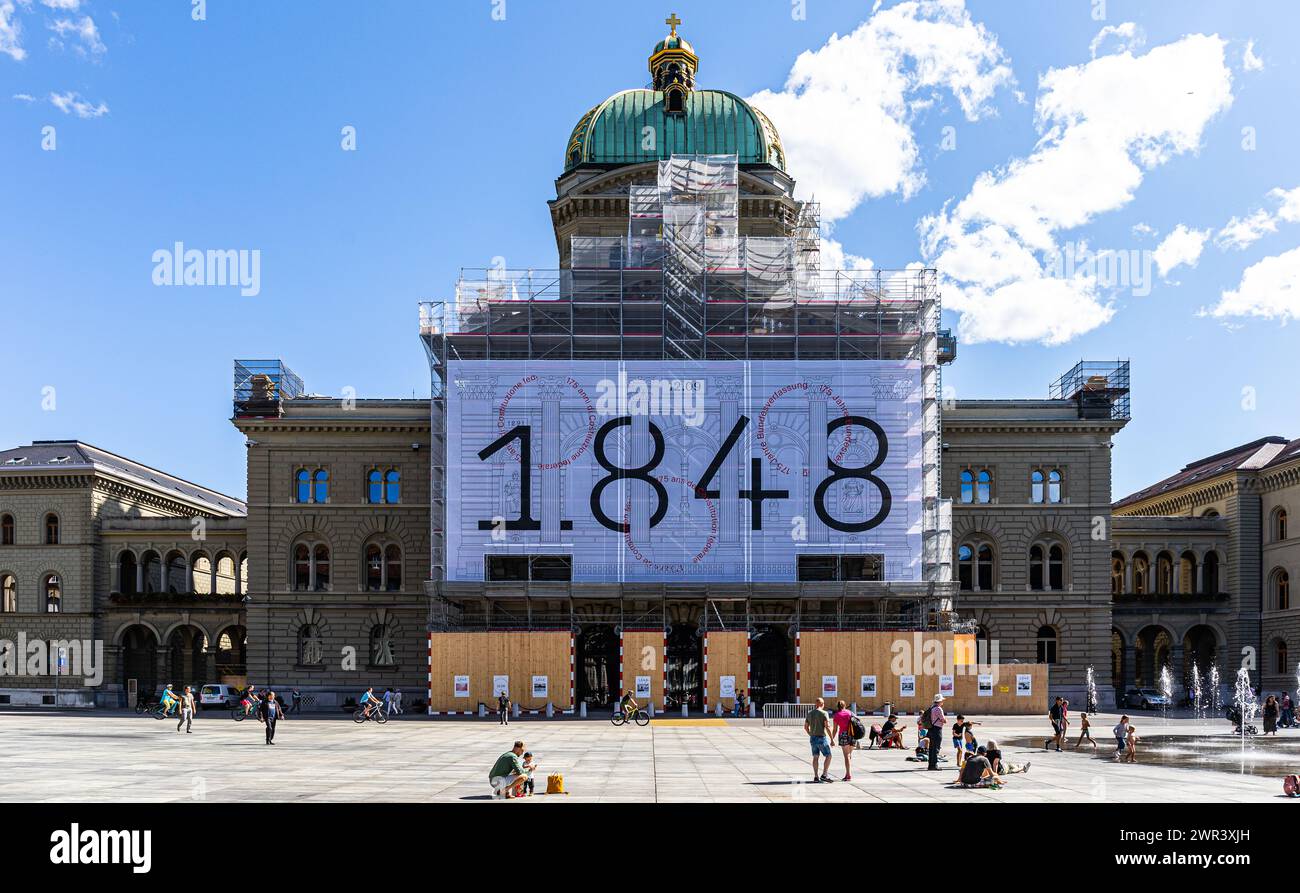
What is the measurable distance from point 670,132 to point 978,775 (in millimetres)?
53890

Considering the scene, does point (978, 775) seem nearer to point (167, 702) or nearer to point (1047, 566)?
point (167, 702)

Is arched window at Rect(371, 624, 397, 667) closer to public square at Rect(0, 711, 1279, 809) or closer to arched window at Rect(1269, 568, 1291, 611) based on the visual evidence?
public square at Rect(0, 711, 1279, 809)

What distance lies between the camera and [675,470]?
57.0 m

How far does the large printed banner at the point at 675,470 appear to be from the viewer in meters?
56.8

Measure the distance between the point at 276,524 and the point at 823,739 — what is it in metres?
45.8

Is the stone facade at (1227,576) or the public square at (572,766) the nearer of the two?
the public square at (572,766)

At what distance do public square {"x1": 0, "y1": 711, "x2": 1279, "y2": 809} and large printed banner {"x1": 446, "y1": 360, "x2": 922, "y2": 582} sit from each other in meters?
10.6

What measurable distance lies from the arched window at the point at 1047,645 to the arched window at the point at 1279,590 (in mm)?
14603

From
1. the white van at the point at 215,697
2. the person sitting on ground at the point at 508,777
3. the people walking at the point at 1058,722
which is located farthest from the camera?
the white van at the point at 215,697

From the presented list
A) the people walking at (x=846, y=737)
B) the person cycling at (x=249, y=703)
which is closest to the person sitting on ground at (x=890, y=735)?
the people walking at (x=846, y=737)

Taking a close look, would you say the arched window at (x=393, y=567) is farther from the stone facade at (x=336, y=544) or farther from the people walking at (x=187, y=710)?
the people walking at (x=187, y=710)

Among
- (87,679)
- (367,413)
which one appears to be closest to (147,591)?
(87,679)

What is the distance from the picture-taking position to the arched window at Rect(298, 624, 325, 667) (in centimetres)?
6481

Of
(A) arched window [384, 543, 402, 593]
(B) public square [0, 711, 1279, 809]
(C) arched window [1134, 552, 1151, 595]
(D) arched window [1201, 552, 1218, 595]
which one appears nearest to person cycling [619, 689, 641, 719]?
(B) public square [0, 711, 1279, 809]
